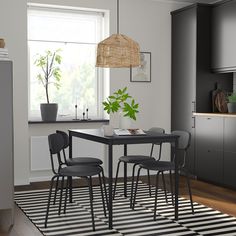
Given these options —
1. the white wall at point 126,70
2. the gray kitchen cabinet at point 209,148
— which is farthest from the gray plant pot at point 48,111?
the gray kitchen cabinet at point 209,148

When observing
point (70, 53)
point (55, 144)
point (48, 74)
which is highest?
point (70, 53)

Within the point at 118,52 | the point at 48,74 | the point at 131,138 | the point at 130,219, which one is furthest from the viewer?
the point at 48,74

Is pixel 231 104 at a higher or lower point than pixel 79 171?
higher

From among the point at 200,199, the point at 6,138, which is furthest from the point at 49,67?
the point at 200,199

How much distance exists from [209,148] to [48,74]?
2452mm

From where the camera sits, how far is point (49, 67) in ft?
20.7

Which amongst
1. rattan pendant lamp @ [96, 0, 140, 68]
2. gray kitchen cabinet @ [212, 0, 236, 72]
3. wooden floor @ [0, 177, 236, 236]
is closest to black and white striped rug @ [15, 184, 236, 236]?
wooden floor @ [0, 177, 236, 236]

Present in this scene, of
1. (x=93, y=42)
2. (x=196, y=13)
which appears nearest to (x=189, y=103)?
(x=196, y=13)

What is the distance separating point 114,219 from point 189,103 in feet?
8.89

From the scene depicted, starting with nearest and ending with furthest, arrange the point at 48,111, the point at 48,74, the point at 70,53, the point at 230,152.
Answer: the point at 230,152 < the point at 48,111 < the point at 48,74 < the point at 70,53

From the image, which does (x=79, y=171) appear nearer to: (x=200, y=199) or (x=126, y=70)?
(x=200, y=199)

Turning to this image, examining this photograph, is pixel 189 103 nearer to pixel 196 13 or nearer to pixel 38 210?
pixel 196 13

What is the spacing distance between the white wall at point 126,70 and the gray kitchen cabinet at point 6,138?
1812 mm

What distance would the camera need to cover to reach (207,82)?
6340 millimetres
